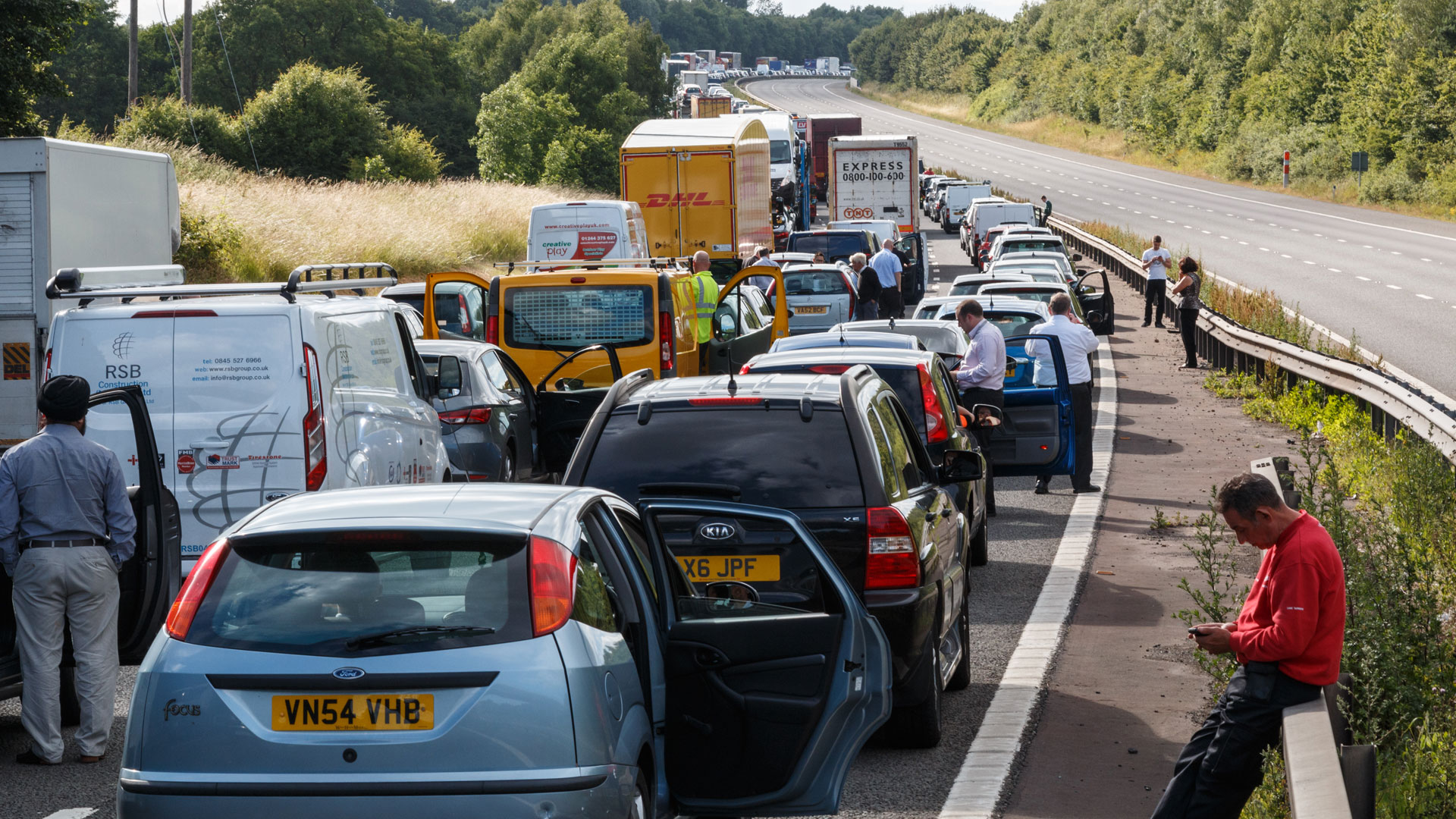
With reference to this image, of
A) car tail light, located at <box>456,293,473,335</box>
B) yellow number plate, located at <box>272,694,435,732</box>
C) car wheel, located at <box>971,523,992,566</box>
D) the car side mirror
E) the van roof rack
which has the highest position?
the van roof rack

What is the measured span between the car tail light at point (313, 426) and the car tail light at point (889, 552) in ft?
13.0

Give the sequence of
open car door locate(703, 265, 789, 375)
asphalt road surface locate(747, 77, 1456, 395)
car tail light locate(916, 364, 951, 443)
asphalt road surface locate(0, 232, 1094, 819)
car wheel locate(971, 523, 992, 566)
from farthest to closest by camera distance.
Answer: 1. asphalt road surface locate(747, 77, 1456, 395)
2. open car door locate(703, 265, 789, 375)
3. car wheel locate(971, 523, 992, 566)
4. car tail light locate(916, 364, 951, 443)
5. asphalt road surface locate(0, 232, 1094, 819)

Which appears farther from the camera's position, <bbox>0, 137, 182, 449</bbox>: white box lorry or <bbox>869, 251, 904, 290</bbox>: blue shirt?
<bbox>869, 251, 904, 290</bbox>: blue shirt

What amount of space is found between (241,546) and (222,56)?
278 feet

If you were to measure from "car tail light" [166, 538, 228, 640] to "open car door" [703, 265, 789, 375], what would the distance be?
11.7 metres

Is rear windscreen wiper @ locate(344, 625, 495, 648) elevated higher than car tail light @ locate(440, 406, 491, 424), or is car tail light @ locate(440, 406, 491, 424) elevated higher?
rear windscreen wiper @ locate(344, 625, 495, 648)

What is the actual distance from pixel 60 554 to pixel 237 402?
2.32 metres

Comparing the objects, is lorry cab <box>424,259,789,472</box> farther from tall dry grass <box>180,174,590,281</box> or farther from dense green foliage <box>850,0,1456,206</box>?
dense green foliage <box>850,0,1456,206</box>

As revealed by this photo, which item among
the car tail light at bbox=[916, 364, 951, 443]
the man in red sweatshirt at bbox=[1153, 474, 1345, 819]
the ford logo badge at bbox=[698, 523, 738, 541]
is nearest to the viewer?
the man in red sweatshirt at bbox=[1153, 474, 1345, 819]

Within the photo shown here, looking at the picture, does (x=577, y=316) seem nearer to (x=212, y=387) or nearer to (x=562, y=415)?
(x=562, y=415)

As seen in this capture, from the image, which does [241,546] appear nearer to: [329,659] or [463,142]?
[329,659]

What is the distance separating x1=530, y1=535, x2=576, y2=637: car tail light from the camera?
4.24 metres

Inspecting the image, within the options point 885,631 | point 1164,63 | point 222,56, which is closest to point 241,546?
point 885,631

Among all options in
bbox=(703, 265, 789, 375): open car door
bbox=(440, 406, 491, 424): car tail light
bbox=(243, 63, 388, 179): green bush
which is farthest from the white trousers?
bbox=(243, 63, 388, 179): green bush
